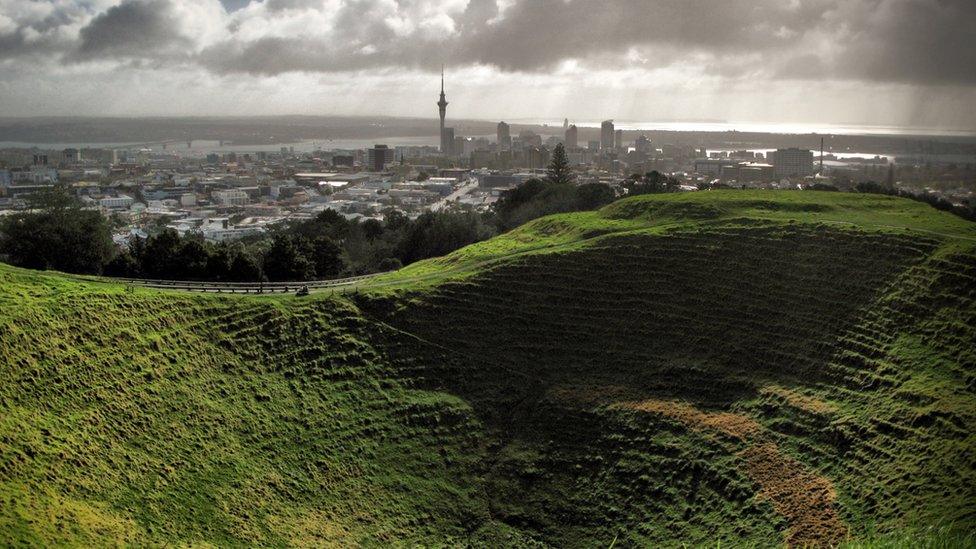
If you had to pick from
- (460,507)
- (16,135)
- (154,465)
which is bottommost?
(460,507)

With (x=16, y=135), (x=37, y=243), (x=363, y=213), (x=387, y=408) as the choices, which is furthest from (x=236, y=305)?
(x=16, y=135)

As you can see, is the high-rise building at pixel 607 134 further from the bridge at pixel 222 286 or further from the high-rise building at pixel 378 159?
the bridge at pixel 222 286

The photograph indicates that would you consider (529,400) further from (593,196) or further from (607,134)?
(607,134)

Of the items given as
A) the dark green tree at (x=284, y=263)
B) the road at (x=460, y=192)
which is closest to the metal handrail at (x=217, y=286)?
the dark green tree at (x=284, y=263)

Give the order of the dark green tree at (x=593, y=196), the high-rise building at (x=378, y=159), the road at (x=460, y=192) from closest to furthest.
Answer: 1. the dark green tree at (x=593, y=196)
2. the road at (x=460, y=192)
3. the high-rise building at (x=378, y=159)

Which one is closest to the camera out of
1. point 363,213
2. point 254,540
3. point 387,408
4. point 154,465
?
point 254,540

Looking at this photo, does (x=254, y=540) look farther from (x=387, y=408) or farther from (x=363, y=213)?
(x=363, y=213)

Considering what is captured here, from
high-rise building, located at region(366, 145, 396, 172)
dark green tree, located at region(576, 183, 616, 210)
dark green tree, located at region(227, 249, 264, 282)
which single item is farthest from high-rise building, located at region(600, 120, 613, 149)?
dark green tree, located at region(227, 249, 264, 282)
